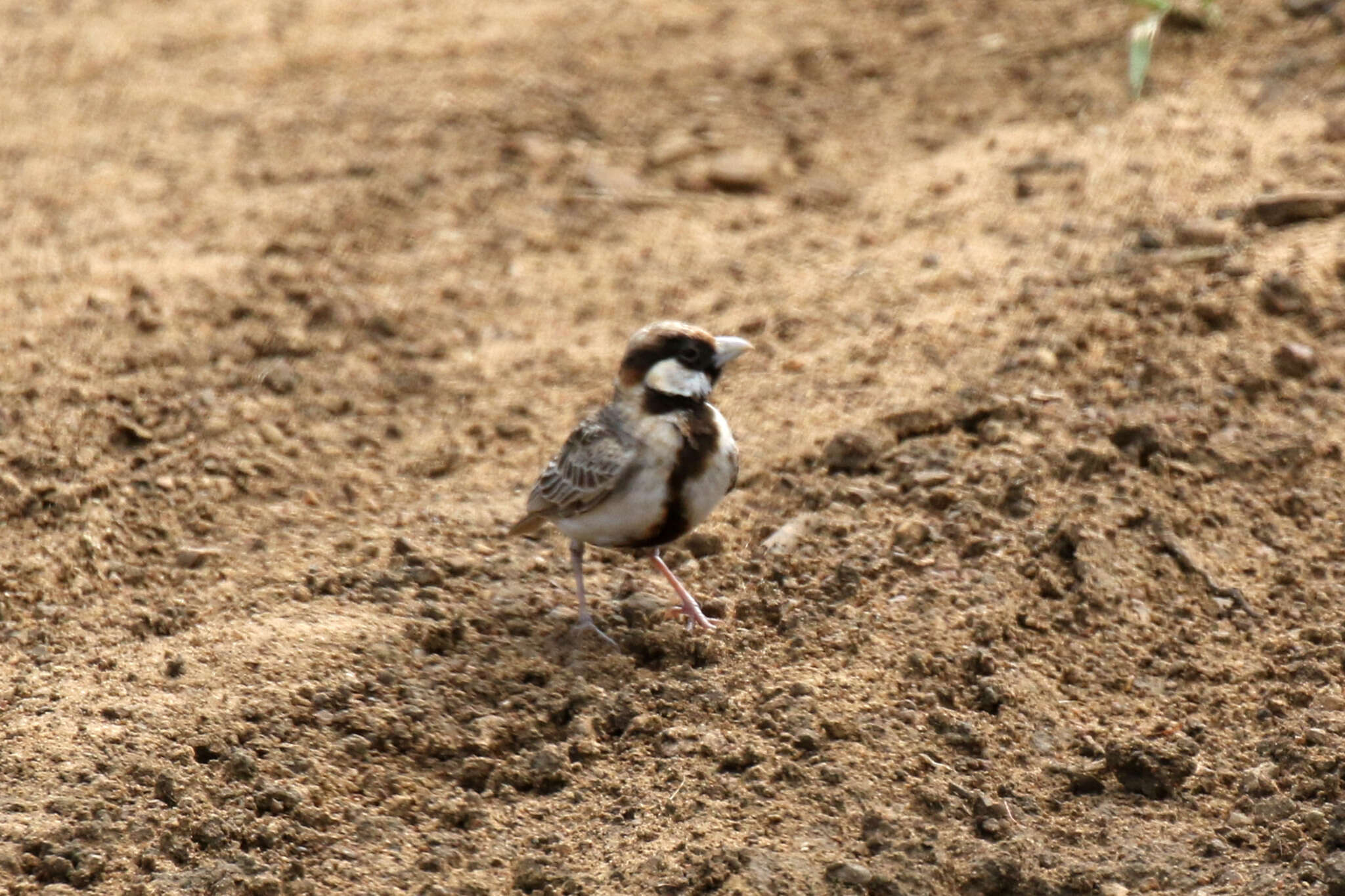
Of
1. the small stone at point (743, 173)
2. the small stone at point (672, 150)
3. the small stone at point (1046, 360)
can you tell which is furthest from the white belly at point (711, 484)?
the small stone at point (672, 150)

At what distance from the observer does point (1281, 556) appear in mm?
5637

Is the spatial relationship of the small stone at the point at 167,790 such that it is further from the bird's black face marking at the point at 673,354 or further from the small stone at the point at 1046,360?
the small stone at the point at 1046,360

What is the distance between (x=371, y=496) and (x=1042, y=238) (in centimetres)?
346

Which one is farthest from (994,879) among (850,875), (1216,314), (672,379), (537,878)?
(1216,314)

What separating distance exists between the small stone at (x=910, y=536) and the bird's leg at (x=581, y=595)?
1.12 meters

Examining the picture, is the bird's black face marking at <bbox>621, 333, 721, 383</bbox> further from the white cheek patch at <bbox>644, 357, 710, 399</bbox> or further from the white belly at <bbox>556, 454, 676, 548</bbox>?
the white belly at <bbox>556, 454, 676, 548</bbox>

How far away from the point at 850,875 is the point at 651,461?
1.64m

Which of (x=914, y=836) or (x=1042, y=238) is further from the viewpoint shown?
(x=1042, y=238)

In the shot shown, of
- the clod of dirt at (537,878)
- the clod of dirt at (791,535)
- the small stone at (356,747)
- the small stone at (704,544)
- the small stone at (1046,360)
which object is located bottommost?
the clod of dirt at (537,878)

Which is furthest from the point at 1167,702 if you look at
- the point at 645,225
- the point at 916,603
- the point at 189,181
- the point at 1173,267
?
the point at 189,181

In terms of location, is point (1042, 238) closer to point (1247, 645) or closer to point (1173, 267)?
point (1173, 267)

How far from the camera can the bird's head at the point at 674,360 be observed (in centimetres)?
561

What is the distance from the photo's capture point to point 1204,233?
23.8 ft

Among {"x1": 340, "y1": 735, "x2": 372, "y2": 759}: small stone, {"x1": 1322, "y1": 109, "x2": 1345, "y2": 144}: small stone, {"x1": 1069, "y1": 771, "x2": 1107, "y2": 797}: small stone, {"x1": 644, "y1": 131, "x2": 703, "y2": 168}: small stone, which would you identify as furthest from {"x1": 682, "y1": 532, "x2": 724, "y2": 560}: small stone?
{"x1": 1322, "y1": 109, "x2": 1345, "y2": 144}: small stone
